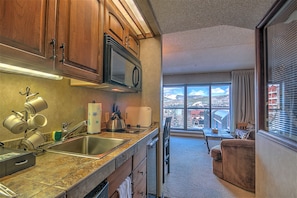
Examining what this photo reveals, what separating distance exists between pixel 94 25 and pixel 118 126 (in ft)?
3.59

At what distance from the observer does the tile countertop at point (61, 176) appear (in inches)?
22.1

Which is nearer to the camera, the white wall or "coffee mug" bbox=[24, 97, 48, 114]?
"coffee mug" bbox=[24, 97, 48, 114]

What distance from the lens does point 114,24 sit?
1.54m

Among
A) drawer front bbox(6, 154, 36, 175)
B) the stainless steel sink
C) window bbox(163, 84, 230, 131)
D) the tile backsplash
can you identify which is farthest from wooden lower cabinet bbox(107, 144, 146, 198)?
window bbox(163, 84, 230, 131)

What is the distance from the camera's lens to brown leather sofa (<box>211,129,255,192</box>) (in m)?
2.32

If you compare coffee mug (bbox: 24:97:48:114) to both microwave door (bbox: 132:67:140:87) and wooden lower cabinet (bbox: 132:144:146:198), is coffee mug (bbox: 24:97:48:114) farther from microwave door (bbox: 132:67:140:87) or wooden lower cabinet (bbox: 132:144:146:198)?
microwave door (bbox: 132:67:140:87)

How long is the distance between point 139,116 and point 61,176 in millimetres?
1471

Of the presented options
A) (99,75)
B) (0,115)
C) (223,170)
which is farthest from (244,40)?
(0,115)

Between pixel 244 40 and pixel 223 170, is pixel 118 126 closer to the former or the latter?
pixel 223 170

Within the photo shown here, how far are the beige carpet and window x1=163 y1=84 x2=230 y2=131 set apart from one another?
2.59 metres

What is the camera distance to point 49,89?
123cm

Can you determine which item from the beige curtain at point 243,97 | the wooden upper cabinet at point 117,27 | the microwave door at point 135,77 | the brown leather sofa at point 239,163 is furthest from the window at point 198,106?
the wooden upper cabinet at point 117,27

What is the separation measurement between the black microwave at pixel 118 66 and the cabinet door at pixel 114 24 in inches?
4.6

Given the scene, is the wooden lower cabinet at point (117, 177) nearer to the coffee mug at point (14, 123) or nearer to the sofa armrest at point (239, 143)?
the coffee mug at point (14, 123)
